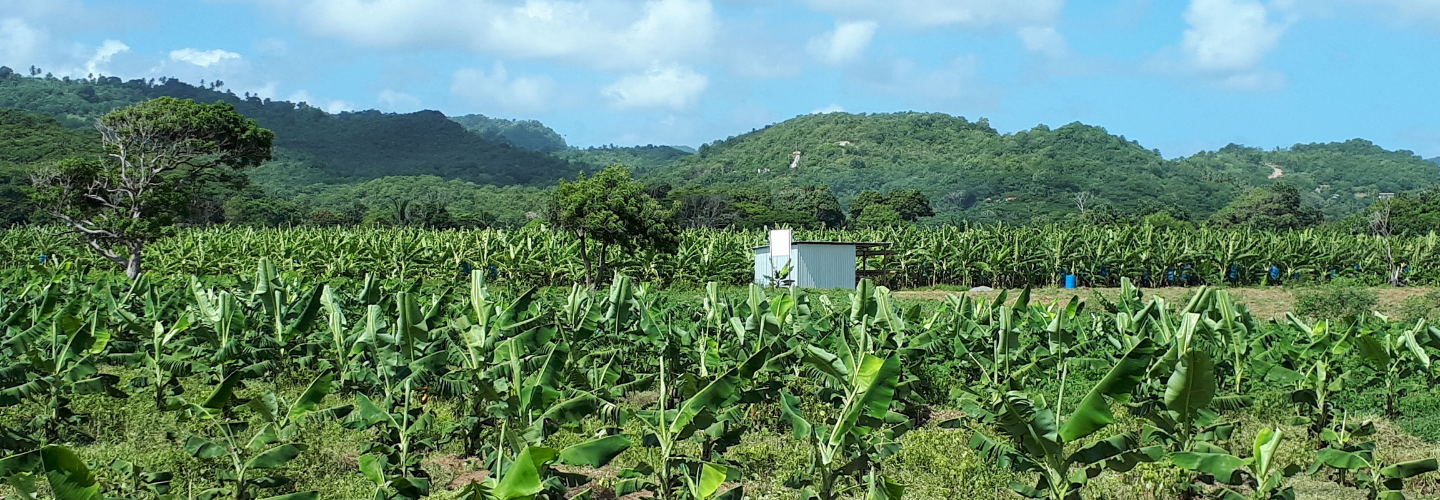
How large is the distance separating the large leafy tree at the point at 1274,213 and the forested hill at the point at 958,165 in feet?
98.8

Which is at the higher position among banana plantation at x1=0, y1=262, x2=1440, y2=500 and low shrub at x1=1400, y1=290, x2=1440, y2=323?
banana plantation at x1=0, y1=262, x2=1440, y2=500

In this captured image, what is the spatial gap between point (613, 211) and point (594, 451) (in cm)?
1875

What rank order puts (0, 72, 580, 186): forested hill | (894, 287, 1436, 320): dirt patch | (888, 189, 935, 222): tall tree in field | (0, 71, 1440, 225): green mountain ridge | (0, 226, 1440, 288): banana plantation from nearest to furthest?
1. (894, 287, 1436, 320): dirt patch
2. (0, 226, 1440, 288): banana plantation
3. (888, 189, 935, 222): tall tree in field
4. (0, 71, 1440, 225): green mountain ridge
5. (0, 72, 580, 186): forested hill


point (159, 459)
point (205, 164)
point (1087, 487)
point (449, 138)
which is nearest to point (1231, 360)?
point (1087, 487)

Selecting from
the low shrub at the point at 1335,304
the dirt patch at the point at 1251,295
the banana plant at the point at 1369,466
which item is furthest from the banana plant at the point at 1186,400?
the dirt patch at the point at 1251,295

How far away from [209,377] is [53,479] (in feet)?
18.9

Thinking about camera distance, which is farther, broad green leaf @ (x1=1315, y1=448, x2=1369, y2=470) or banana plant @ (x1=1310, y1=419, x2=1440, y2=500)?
broad green leaf @ (x1=1315, y1=448, x2=1369, y2=470)

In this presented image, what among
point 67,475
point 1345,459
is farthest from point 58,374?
point 1345,459

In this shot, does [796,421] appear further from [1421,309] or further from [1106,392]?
[1421,309]

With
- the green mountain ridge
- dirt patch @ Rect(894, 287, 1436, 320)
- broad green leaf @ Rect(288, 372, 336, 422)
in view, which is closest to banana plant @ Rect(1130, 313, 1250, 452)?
broad green leaf @ Rect(288, 372, 336, 422)

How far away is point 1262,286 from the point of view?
101ft

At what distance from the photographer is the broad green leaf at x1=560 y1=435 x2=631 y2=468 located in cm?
457

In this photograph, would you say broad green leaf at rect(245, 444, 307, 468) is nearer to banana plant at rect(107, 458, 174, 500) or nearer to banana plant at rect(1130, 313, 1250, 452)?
banana plant at rect(107, 458, 174, 500)

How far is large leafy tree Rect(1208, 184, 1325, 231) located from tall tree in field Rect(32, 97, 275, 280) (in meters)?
56.5
